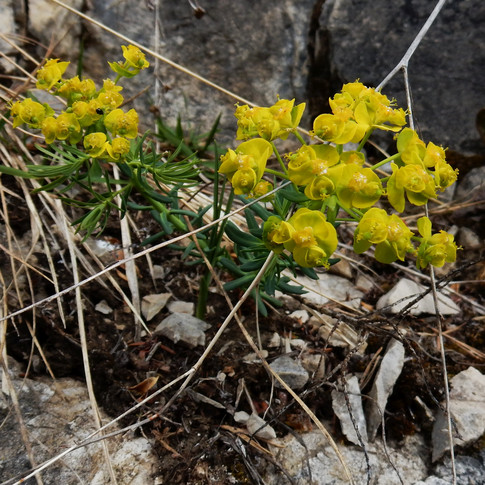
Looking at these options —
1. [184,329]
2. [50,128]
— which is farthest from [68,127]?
[184,329]

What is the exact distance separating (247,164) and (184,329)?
87 centimetres

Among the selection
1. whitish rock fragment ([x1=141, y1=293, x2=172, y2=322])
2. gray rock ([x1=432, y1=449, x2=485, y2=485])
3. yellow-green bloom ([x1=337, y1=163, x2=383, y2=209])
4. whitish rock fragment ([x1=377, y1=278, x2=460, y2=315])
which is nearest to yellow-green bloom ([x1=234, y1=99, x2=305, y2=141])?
yellow-green bloom ([x1=337, y1=163, x2=383, y2=209])

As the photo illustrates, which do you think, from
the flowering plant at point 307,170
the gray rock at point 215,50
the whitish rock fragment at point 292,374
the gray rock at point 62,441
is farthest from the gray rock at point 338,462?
the gray rock at point 215,50

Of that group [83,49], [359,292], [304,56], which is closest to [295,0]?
[304,56]

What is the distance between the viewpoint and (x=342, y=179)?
4.59ft

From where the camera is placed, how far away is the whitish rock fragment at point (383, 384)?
73.7 inches

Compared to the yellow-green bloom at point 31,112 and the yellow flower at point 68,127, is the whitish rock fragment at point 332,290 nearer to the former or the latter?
the yellow flower at point 68,127

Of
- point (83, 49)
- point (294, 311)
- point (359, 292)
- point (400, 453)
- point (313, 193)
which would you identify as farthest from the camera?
point (83, 49)

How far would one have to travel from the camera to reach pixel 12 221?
2.33 meters

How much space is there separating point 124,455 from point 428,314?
1.50 m

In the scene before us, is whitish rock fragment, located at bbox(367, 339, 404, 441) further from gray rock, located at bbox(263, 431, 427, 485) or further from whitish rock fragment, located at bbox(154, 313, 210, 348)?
whitish rock fragment, located at bbox(154, 313, 210, 348)

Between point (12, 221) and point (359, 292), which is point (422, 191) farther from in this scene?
point (12, 221)

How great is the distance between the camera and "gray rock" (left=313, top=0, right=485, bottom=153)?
2.84 metres

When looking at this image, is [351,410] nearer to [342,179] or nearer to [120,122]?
[342,179]
